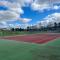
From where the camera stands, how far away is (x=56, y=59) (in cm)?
627

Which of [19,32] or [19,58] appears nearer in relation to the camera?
[19,58]

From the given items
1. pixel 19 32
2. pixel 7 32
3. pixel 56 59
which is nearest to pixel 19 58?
pixel 56 59

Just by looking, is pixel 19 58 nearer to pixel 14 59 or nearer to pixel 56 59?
pixel 14 59

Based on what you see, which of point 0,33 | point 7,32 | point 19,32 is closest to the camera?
point 0,33

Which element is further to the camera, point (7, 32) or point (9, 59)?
point (7, 32)

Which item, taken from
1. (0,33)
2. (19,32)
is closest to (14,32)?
(19,32)

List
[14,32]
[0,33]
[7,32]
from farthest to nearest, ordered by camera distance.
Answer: [14,32]
[7,32]
[0,33]

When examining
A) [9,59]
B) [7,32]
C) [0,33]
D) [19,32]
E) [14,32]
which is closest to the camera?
[9,59]

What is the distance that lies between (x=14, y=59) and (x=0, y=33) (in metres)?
20.2

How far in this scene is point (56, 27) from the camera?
29188 mm

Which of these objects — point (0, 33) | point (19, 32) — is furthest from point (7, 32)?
point (19, 32)

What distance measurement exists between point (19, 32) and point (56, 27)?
7732 millimetres

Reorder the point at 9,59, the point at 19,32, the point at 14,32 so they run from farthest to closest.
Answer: the point at 19,32 < the point at 14,32 < the point at 9,59

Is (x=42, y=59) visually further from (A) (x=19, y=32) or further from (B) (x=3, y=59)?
(A) (x=19, y=32)
